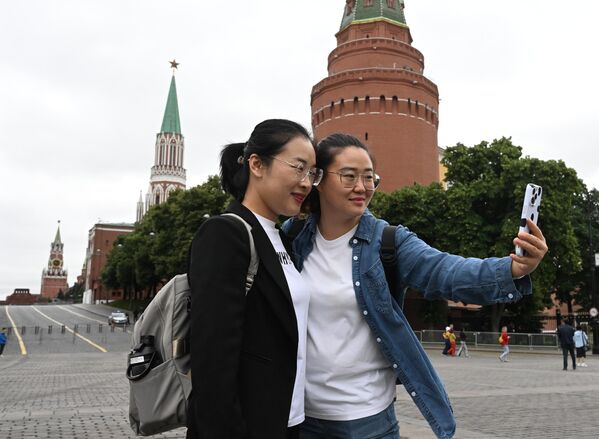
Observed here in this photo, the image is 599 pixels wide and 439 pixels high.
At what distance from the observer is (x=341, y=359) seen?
7.97ft

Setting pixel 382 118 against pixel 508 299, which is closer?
pixel 508 299

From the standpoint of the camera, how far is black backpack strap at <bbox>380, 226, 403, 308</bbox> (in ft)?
8.12

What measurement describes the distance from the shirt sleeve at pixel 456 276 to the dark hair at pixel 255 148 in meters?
0.65

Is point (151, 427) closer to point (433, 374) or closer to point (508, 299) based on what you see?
point (433, 374)

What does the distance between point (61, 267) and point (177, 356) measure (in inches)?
7230

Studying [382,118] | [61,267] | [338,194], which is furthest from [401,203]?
[61,267]

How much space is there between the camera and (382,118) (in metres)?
43.5

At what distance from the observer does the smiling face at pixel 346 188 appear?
8.52 ft

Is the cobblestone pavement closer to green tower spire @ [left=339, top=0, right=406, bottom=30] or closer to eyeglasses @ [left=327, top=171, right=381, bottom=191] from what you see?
eyeglasses @ [left=327, top=171, right=381, bottom=191]

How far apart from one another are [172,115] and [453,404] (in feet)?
350

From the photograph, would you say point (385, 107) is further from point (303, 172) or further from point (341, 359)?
point (341, 359)

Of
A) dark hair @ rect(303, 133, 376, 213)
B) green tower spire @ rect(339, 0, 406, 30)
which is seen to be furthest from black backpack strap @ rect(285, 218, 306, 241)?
green tower spire @ rect(339, 0, 406, 30)

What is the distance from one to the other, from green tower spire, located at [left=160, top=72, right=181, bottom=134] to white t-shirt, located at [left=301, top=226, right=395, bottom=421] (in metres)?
110

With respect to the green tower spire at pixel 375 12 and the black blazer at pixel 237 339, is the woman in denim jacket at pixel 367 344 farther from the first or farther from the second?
the green tower spire at pixel 375 12
